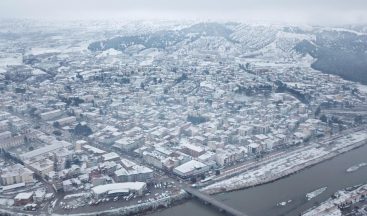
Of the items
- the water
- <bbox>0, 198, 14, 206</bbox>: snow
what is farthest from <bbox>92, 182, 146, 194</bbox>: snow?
<bbox>0, 198, 14, 206</bbox>: snow

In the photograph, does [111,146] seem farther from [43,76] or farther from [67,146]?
[43,76]

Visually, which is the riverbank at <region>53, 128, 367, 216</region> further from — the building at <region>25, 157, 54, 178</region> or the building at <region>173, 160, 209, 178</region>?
the building at <region>25, 157, 54, 178</region>

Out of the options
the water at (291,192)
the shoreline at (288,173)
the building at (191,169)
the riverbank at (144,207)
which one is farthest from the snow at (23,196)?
the shoreline at (288,173)

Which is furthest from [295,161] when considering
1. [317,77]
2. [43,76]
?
[43,76]

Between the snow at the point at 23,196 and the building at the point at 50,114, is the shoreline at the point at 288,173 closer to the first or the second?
the snow at the point at 23,196

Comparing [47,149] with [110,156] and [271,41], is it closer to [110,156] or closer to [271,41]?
[110,156]

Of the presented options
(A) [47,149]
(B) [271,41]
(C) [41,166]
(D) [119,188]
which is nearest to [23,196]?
(C) [41,166]

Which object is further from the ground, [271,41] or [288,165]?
[271,41]
